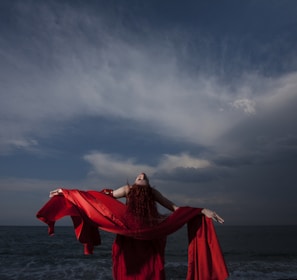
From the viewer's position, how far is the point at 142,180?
441 centimetres

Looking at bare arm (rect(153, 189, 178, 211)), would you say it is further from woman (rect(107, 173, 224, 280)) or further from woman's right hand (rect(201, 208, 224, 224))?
woman's right hand (rect(201, 208, 224, 224))

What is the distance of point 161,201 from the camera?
4480 millimetres

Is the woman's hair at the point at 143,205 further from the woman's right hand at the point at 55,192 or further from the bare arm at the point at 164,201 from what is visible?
the woman's right hand at the point at 55,192

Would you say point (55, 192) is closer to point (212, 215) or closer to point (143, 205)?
point (143, 205)

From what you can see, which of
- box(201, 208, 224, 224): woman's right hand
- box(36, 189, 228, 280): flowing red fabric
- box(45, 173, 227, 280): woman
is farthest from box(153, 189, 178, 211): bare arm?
box(201, 208, 224, 224): woman's right hand

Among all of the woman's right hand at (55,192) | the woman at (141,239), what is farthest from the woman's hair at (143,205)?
the woman's right hand at (55,192)

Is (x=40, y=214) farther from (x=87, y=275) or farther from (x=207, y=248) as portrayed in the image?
(x=87, y=275)

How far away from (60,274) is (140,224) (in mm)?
11960

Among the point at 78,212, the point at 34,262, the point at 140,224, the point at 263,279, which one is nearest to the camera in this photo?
the point at 140,224

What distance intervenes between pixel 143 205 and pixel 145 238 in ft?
1.45

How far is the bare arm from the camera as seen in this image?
176 inches

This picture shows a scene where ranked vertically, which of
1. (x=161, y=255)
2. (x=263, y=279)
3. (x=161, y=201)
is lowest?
(x=263, y=279)

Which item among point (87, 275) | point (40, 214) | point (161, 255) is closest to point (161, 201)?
point (161, 255)

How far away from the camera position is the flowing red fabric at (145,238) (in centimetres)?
421
